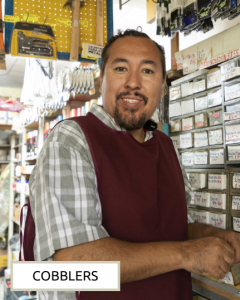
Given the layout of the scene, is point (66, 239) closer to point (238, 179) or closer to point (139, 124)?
point (139, 124)

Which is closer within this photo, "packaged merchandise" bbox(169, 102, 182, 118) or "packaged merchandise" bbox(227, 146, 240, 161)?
"packaged merchandise" bbox(227, 146, 240, 161)

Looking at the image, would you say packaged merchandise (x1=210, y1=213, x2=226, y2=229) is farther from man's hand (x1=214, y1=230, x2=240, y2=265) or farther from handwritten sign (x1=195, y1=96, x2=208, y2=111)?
handwritten sign (x1=195, y1=96, x2=208, y2=111)

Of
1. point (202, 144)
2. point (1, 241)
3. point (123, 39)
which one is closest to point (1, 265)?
point (1, 241)

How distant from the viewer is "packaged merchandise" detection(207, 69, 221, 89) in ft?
4.98

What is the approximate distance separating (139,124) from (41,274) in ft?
2.01

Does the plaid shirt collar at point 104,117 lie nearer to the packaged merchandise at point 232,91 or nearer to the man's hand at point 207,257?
the man's hand at point 207,257

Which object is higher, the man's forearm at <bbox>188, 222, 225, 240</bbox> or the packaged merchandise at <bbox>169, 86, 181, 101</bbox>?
the packaged merchandise at <bbox>169, 86, 181, 101</bbox>

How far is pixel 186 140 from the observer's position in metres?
1.71

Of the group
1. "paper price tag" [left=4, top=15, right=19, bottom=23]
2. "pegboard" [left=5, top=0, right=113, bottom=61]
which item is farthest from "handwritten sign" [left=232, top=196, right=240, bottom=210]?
"paper price tag" [left=4, top=15, right=19, bottom=23]

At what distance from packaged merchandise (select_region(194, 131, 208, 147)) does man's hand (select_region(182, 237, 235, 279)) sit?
84 centimetres

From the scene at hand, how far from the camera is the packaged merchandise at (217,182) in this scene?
1.43 m

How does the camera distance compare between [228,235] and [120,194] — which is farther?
[228,235]

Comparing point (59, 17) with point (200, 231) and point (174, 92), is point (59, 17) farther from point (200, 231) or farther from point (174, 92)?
point (200, 231)

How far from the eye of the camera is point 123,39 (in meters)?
1.16
